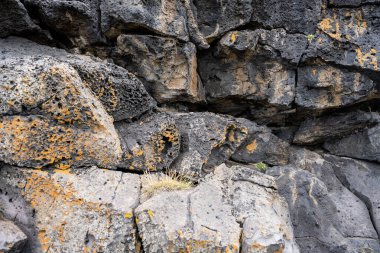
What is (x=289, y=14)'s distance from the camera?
22.7ft

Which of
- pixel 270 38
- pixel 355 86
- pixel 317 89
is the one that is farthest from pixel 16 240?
pixel 355 86

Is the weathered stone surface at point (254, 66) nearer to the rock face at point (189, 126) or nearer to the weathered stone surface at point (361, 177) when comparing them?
the rock face at point (189, 126)

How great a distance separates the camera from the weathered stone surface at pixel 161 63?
641 centimetres

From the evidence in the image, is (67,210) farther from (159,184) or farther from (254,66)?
(254,66)

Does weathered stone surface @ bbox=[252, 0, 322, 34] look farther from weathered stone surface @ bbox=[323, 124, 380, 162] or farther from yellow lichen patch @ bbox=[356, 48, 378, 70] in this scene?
weathered stone surface @ bbox=[323, 124, 380, 162]

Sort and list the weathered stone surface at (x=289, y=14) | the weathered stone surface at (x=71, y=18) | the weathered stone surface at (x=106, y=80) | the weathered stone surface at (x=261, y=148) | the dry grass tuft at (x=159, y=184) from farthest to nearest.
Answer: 1. the weathered stone surface at (x=261, y=148)
2. the weathered stone surface at (x=289, y=14)
3. the weathered stone surface at (x=71, y=18)
4. the weathered stone surface at (x=106, y=80)
5. the dry grass tuft at (x=159, y=184)

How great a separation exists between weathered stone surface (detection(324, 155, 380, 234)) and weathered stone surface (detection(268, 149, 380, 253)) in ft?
0.52

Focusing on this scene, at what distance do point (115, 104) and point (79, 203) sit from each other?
1687mm

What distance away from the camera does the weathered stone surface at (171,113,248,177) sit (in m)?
5.64

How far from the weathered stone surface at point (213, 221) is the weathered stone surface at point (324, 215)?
1.22 m

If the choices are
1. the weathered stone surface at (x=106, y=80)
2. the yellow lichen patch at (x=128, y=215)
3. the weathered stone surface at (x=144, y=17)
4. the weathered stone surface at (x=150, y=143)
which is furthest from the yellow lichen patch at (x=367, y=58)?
the yellow lichen patch at (x=128, y=215)

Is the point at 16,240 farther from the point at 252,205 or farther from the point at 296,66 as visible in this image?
the point at 296,66

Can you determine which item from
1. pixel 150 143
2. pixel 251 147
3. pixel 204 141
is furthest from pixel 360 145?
pixel 150 143

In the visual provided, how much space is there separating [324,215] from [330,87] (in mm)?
2826
